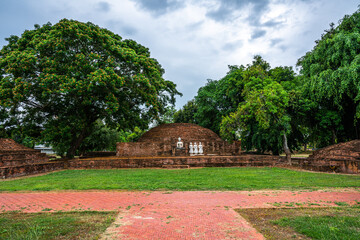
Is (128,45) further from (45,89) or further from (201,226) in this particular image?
(201,226)

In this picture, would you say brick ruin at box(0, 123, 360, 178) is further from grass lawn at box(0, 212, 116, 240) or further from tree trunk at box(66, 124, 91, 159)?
grass lawn at box(0, 212, 116, 240)

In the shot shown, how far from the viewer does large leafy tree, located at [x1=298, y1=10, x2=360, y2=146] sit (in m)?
12.8

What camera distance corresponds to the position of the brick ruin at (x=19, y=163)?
32.4 ft

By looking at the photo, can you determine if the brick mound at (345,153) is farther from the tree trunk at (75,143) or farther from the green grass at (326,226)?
the tree trunk at (75,143)

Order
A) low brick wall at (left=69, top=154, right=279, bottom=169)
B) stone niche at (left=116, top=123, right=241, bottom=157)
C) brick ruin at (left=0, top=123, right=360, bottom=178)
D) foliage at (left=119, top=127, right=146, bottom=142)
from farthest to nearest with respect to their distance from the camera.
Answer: foliage at (left=119, top=127, right=146, bottom=142)
stone niche at (left=116, top=123, right=241, bottom=157)
low brick wall at (left=69, top=154, right=279, bottom=169)
brick ruin at (left=0, top=123, right=360, bottom=178)

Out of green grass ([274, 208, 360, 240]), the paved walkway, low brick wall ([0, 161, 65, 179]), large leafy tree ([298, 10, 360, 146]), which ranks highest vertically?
large leafy tree ([298, 10, 360, 146])

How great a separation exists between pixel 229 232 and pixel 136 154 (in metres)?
16.2

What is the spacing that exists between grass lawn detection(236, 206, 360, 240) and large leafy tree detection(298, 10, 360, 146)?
441 inches

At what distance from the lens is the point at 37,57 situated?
542 inches

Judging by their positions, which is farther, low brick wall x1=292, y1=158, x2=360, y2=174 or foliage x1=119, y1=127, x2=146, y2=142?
foliage x1=119, y1=127, x2=146, y2=142

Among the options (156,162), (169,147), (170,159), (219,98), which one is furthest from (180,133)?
(156,162)

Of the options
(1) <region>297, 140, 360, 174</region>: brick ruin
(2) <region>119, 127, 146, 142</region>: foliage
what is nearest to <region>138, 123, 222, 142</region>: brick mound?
(1) <region>297, 140, 360, 174</region>: brick ruin

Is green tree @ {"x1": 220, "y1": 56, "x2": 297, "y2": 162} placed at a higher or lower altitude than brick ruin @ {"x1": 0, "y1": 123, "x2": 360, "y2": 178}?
higher

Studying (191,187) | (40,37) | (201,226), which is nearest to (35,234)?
(201,226)
